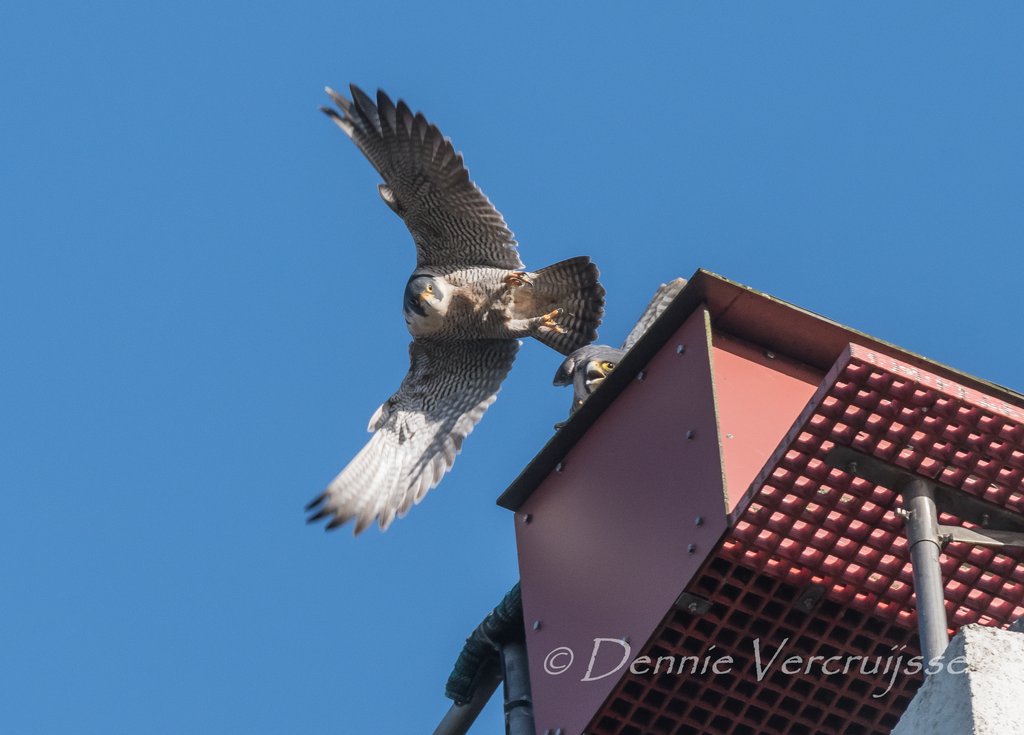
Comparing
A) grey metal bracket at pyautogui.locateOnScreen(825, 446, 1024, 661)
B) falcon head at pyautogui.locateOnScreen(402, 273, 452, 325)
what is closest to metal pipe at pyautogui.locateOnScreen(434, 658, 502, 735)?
grey metal bracket at pyautogui.locateOnScreen(825, 446, 1024, 661)

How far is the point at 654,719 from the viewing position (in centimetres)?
539

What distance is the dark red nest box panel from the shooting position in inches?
188

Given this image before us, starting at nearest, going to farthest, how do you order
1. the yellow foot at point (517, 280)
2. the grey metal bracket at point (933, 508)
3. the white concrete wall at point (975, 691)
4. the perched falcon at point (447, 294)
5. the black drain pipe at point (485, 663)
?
the white concrete wall at point (975, 691)
the grey metal bracket at point (933, 508)
the black drain pipe at point (485, 663)
the perched falcon at point (447, 294)
the yellow foot at point (517, 280)

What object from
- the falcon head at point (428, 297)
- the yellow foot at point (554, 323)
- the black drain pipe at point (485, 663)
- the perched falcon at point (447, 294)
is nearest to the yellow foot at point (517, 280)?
the perched falcon at point (447, 294)

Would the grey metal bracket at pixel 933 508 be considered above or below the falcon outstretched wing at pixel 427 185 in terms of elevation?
below

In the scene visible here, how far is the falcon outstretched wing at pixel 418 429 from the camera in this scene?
9031 mm

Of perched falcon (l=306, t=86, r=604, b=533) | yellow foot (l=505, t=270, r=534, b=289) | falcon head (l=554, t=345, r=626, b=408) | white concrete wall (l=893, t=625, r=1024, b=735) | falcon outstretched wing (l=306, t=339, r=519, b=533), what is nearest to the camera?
white concrete wall (l=893, t=625, r=1024, b=735)

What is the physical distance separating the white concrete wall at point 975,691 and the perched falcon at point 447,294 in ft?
19.7

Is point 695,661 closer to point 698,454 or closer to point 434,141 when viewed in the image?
point 698,454

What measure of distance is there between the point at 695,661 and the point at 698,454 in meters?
0.64

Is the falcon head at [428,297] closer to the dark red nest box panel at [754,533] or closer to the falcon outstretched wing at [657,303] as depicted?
the falcon outstretched wing at [657,303]

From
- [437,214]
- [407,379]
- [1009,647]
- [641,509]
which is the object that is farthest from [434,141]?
[1009,647]

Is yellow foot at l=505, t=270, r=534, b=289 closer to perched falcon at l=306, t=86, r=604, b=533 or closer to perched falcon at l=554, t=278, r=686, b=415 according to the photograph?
perched falcon at l=306, t=86, r=604, b=533

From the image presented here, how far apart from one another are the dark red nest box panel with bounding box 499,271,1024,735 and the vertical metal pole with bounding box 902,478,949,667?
70mm
